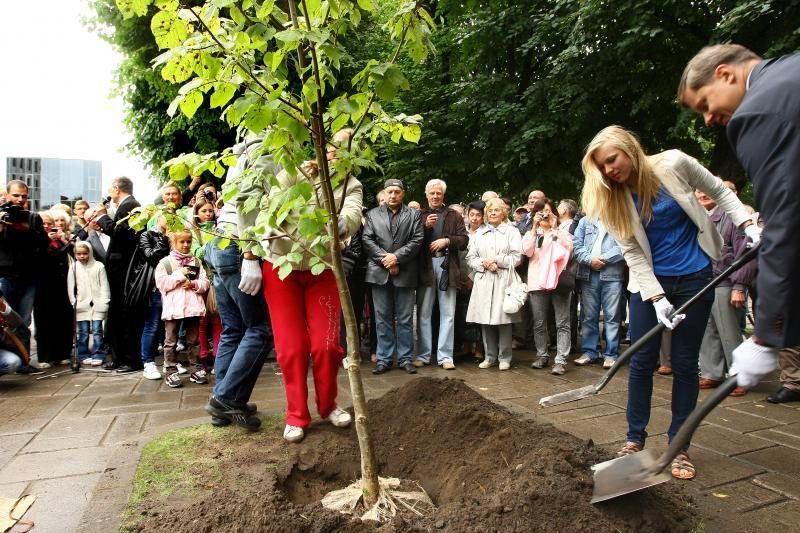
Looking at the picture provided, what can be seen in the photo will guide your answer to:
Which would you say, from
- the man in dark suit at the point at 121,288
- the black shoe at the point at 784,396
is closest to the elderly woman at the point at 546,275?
the black shoe at the point at 784,396

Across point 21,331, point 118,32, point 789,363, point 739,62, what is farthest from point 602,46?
point 118,32

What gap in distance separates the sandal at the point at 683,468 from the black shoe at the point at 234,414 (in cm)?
281

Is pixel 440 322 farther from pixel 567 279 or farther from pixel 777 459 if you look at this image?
pixel 777 459

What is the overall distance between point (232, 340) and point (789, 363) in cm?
523

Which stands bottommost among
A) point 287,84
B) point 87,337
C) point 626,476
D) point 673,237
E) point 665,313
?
point 626,476

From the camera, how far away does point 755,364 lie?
218 cm

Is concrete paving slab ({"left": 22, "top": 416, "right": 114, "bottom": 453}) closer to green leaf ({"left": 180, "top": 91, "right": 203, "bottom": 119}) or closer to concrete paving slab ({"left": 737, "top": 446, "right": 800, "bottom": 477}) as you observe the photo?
green leaf ({"left": 180, "top": 91, "right": 203, "bottom": 119})

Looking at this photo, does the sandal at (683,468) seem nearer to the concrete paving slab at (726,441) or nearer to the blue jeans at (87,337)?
the concrete paving slab at (726,441)

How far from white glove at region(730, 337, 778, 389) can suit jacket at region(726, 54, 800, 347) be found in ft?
0.29

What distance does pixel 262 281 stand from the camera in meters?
3.88

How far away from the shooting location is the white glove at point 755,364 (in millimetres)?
2172

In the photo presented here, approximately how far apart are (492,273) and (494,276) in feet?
0.20

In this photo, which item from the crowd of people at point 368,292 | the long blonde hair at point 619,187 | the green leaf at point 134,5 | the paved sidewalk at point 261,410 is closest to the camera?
the green leaf at point 134,5

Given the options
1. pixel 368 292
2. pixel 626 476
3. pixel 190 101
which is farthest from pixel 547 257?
pixel 190 101
